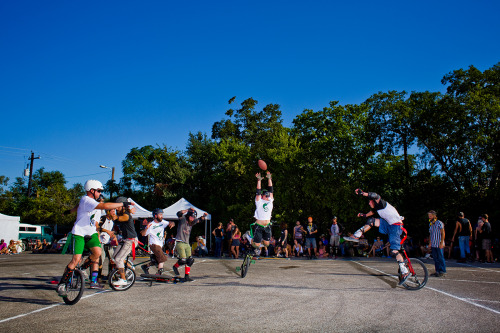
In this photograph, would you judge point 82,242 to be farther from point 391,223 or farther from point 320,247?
point 320,247

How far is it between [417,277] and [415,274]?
0.73 feet

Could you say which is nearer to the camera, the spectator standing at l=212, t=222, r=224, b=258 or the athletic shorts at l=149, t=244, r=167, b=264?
the athletic shorts at l=149, t=244, r=167, b=264

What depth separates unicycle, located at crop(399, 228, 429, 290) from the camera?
8617mm

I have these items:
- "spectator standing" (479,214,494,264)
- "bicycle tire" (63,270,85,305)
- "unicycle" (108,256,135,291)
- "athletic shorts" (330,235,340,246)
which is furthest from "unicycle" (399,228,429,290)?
"athletic shorts" (330,235,340,246)

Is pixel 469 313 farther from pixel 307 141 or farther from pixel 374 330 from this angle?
pixel 307 141

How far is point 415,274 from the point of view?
28.5ft

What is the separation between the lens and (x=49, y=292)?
8289 millimetres

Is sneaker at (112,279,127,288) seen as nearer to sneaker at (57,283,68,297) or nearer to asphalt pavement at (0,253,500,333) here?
asphalt pavement at (0,253,500,333)

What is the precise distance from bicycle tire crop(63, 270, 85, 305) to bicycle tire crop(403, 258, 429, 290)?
22.5 feet

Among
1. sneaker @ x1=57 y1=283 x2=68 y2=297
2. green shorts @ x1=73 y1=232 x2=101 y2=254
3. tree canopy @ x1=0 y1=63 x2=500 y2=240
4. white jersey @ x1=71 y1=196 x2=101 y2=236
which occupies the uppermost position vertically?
tree canopy @ x1=0 y1=63 x2=500 y2=240

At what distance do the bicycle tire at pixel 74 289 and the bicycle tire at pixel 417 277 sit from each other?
685 centimetres

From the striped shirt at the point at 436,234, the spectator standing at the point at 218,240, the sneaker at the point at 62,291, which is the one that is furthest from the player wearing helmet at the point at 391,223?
the spectator standing at the point at 218,240

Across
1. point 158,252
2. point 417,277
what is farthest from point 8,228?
point 417,277

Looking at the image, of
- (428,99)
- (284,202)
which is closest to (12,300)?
(284,202)
